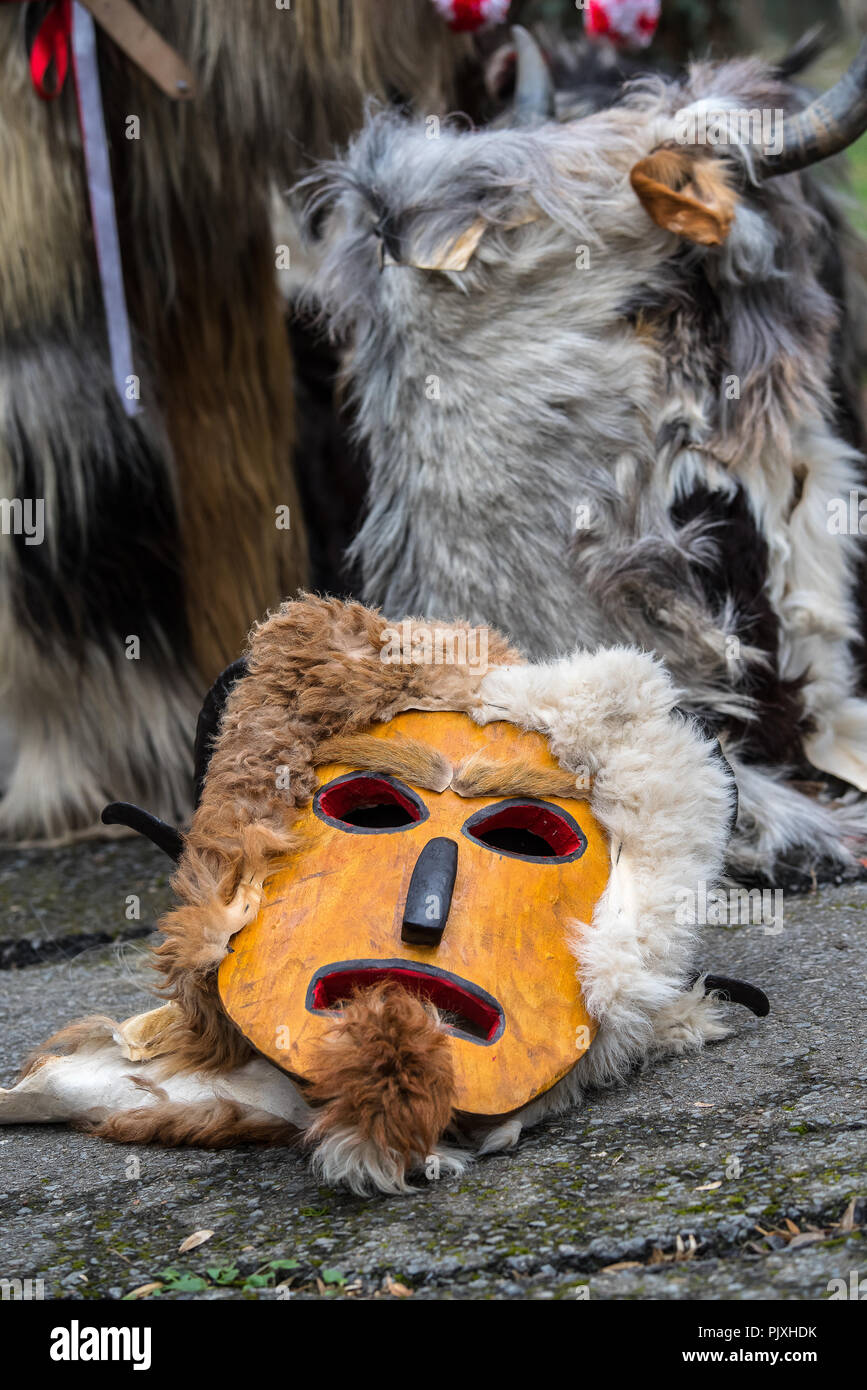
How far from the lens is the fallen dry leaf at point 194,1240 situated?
1611 millimetres

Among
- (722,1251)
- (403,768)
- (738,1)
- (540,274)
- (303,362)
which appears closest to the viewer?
(722,1251)

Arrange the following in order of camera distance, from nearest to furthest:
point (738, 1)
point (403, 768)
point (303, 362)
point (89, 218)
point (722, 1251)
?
point (722, 1251) < point (403, 768) < point (89, 218) < point (303, 362) < point (738, 1)

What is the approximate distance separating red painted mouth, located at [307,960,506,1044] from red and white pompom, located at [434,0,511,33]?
238 cm

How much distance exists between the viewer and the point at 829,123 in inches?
102

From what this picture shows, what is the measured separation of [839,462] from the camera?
2.84 m

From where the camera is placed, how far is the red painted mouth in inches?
68.9

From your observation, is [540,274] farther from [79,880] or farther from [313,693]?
[79,880]

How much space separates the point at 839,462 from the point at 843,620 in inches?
12.4

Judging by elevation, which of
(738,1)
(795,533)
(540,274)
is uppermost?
(738,1)

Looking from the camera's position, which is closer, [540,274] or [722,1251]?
[722,1251]

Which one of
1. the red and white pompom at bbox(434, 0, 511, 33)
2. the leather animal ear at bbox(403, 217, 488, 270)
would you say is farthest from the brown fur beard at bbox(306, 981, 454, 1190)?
the red and white pompom at bbox(434, 0, 511, 33)

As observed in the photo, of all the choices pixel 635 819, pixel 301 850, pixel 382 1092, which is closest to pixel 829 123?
pixel 635 819

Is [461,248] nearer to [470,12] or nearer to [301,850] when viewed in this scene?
[470,12]

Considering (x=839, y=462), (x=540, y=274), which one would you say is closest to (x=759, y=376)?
(x=839, y=462)
